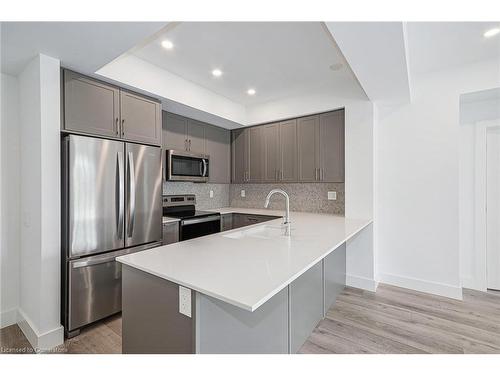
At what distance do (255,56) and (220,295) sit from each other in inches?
91.7

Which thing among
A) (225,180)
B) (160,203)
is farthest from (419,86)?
(160,203)

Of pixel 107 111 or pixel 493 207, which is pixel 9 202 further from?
pixel 493 207

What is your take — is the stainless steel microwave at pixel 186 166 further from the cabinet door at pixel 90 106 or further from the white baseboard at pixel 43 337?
the white baseboard at pixel 43 337

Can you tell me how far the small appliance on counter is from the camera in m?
3.06

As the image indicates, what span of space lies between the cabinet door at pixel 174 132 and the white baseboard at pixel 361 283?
2.86 meters

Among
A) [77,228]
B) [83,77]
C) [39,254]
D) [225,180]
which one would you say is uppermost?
[83,77]

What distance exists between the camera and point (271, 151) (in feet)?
12.8

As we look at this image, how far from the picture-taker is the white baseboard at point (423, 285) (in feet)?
9.14

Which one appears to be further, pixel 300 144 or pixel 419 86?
pixel 300 144

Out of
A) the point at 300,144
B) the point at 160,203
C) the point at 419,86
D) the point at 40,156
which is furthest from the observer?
the point at 300,144

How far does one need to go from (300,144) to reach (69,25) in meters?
2.80

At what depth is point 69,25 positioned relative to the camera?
158 centimetres

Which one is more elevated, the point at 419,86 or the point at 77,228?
the point at 419,86
